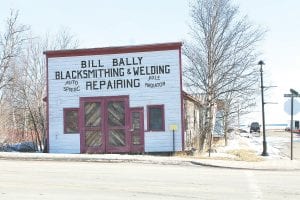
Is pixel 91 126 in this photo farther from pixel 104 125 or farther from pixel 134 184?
pixel 134 184

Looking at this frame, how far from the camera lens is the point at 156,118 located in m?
25.4

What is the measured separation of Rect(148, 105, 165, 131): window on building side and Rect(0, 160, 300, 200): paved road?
7.43 meters

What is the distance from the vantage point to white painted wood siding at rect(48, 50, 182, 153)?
83.1 feet

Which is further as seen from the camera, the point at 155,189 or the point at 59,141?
the point at 59,141

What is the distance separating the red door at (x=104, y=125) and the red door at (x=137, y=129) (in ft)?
0.77

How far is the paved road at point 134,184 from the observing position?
11.6 m

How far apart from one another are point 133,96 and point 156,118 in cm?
150

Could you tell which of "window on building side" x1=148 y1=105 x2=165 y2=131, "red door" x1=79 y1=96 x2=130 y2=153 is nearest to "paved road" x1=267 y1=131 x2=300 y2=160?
"window on building side" x1=148 y1=105 x2=165 y2=131

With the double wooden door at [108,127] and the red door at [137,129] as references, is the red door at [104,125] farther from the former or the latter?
the red door at [137,129]

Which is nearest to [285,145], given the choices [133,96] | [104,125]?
[133,96]

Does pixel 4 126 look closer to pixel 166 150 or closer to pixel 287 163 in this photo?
pixel 166 150

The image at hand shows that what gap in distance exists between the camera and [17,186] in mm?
12688

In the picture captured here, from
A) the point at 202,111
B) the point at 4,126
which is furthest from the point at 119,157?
the point at 4,126

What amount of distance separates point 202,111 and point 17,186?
20.5 meters
